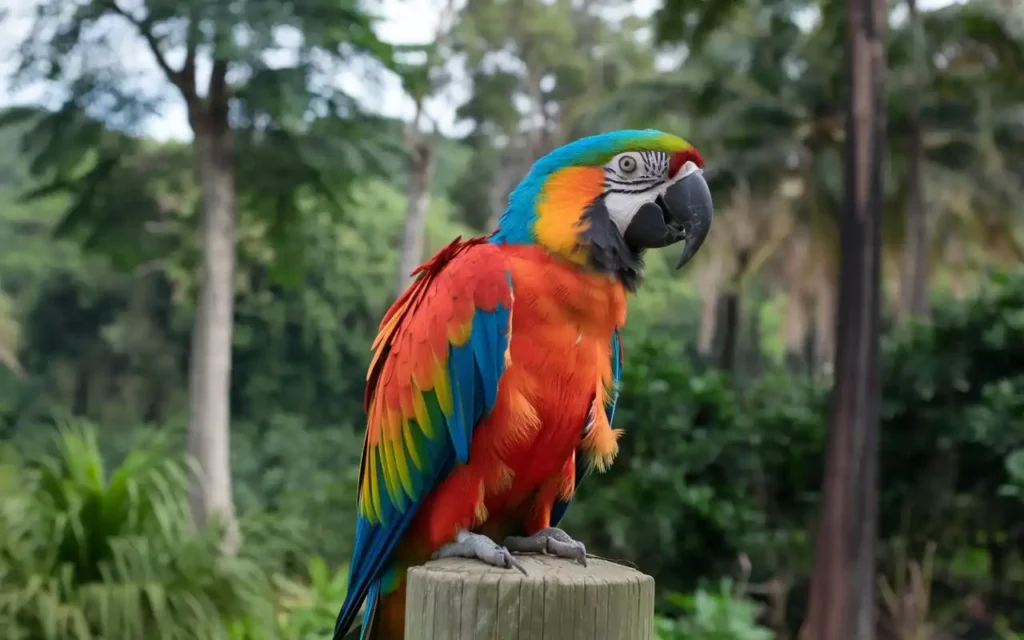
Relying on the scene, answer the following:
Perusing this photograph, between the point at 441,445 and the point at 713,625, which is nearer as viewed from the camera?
the point at 441,445

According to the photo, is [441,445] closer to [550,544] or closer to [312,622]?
[550,544]

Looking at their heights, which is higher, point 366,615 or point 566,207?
point 566,207

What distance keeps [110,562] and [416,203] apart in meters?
7.80

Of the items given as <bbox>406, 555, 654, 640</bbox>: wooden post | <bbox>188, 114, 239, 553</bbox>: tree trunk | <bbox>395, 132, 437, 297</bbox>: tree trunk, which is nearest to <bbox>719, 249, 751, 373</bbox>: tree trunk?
<bbox>395, 132, 437, 297</bbox>: tree trunk

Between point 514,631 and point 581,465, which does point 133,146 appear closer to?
point 581,465

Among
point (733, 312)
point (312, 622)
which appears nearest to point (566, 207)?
point (312, 622)

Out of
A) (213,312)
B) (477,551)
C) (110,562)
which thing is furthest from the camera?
(213,312)

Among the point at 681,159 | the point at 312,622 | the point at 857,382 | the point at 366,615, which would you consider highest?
the point at 681,159

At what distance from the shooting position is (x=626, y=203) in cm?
146

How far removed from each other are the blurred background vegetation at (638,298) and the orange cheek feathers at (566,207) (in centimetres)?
203

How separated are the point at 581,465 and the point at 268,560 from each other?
269 centimetres

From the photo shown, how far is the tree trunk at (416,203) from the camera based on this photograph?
1023 cm

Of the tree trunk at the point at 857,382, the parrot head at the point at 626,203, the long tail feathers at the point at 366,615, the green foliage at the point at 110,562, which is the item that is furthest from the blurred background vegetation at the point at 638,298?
the parrot head at the point at 626,203

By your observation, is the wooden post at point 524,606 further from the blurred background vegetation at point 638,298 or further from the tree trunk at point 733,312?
the tree trunk at point 733,312
